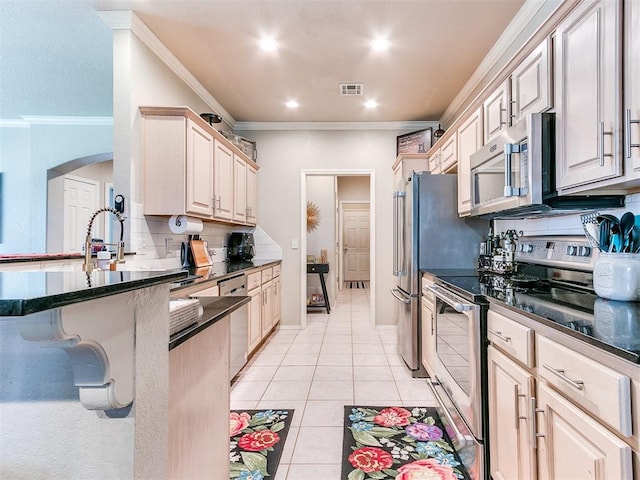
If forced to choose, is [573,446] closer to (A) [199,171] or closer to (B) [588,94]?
(B) [588,94]

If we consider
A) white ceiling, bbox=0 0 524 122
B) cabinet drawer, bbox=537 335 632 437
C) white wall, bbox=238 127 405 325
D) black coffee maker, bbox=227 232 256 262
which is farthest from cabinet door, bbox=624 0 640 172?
black coffee maker, bbox=227 232 256 262

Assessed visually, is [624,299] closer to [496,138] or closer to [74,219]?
[496,138]

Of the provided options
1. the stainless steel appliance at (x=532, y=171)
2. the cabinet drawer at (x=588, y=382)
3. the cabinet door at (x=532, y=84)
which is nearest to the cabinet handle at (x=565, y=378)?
the cabinet drawer at (x=588, y=382)

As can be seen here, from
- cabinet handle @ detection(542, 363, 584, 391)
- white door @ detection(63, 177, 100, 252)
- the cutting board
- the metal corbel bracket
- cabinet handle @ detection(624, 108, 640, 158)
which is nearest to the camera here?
the metal corbel bracket

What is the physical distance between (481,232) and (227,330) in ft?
7.53

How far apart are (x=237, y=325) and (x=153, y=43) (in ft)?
7.48

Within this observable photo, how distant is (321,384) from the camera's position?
2.75 m

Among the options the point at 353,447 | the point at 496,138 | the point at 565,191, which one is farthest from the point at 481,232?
the point at 353,447

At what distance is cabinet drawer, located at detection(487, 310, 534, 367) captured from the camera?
1.21 m

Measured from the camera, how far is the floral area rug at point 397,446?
67.1 inches

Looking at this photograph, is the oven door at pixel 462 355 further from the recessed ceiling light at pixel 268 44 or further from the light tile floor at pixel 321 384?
the recessed ceiling light at pixel 268 44

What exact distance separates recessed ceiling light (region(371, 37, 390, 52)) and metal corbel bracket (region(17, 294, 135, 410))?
103 inches

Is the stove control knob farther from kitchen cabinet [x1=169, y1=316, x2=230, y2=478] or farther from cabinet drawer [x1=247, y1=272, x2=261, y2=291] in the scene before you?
cabinet drawer [x1=247, y1=272, x2=261, y2=291]

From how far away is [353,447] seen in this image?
191 centimetres
